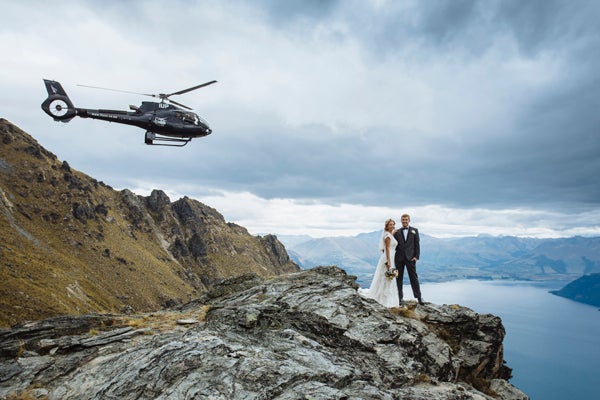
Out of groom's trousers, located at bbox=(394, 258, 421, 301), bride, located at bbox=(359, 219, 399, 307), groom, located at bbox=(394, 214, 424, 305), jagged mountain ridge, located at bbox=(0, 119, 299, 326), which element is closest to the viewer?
groom's trousers, located at bbox=(394, 258, 421, 301)

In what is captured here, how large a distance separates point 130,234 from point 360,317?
188064 mm

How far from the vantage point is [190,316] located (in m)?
15.8

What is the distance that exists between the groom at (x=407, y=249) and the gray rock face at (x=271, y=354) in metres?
1.89

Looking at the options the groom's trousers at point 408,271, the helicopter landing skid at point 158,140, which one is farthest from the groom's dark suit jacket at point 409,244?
the helicopter landing skid at point 158,140

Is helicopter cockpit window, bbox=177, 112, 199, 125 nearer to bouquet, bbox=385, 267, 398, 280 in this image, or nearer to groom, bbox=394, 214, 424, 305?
groom, bbox=394, 214, 424, 305

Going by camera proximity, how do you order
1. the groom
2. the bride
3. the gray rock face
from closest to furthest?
the gray rock face, the groom, the bride

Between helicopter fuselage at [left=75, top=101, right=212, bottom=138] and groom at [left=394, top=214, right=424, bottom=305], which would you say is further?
helicopter fuselage at [left=75, top=101, right=212, bottom=138]

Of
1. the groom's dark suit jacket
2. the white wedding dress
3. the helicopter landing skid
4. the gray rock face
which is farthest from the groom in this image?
the helicopter landing skid

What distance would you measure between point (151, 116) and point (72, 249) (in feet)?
446

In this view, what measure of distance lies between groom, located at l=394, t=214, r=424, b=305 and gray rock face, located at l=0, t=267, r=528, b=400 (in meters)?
1.89

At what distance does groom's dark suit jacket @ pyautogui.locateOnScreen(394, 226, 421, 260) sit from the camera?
714 inches

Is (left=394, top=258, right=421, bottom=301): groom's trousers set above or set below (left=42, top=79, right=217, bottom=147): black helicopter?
below

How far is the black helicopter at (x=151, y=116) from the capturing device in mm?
33000

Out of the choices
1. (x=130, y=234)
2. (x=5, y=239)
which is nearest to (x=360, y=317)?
(x=5, y=239)
